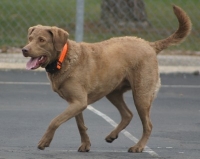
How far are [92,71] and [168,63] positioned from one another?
650 centimetres

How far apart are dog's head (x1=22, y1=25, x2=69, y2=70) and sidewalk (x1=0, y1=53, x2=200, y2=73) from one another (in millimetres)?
6221

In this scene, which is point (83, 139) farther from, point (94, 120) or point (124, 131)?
point (94, 120)

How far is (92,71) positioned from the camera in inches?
321

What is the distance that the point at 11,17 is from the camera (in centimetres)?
1569

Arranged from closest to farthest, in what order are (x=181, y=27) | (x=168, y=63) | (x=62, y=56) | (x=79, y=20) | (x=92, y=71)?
(x=62, y=56) < (x=92, y=71) < (x=181, y=27) < (x=79, y=20) < (x=168, y=63)

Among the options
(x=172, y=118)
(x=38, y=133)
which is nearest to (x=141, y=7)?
(x=172, y=118)

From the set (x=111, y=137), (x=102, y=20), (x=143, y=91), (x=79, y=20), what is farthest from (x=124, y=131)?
(x=102, y=20)

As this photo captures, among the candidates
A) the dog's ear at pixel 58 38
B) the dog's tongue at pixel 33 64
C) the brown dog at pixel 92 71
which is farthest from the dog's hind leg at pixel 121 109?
the dog's tongue at pixel 33 64

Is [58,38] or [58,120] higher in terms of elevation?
[58,38]

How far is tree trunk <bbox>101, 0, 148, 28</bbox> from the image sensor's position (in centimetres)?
1556

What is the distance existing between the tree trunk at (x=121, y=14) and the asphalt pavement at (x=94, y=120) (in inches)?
70.3

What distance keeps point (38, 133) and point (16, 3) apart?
6.76m

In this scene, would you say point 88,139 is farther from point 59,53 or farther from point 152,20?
point 152,20

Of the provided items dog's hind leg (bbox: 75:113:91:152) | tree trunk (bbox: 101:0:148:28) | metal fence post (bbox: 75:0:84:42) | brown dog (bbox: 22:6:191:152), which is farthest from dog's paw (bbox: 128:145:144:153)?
tree trunk (bbox: 101:0:148:28)
